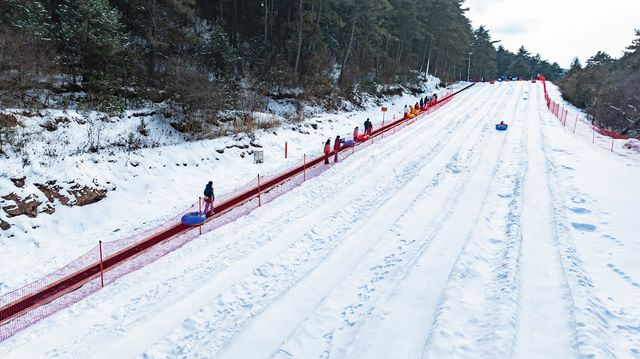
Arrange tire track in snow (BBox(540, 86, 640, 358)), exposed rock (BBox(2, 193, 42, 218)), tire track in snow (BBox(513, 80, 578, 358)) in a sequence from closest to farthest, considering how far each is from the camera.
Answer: tire track in snow (BBox(540, 86, 640, 358)) < tire track in snow (BBox(513, 80, 578, 358)) < exposed rock (BBox(2, 193, 42, 218))

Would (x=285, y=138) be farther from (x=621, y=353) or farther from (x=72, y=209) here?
(x=621, y=353)

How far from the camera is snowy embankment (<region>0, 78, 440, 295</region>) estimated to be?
11.0m

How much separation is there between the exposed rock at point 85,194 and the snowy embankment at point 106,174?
0.61ft

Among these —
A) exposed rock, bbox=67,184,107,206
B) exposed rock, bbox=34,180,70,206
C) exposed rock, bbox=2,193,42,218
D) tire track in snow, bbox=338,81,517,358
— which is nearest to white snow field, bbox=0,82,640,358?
tire track in snow, bbox=338,81,517,358

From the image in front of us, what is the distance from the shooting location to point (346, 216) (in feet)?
41.3

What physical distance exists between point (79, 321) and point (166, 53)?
20931mm

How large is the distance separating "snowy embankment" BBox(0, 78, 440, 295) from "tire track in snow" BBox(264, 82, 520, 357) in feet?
23.4

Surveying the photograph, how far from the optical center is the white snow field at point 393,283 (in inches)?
265

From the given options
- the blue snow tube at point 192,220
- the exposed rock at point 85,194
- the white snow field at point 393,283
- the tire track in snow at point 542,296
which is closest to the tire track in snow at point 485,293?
the white snow field at point 393,283

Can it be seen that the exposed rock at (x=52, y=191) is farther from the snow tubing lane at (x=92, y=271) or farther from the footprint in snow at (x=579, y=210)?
the footprint in snow at (x=579, y=210)

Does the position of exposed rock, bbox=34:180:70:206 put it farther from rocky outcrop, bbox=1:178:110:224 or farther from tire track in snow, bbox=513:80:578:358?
tire track in snow, bbox=513:80:578:358

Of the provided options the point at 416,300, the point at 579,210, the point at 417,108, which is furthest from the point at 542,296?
the point at 417,108

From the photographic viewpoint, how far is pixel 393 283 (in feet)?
27.9

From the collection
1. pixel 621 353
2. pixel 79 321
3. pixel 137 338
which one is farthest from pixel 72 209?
pixel 621 353
